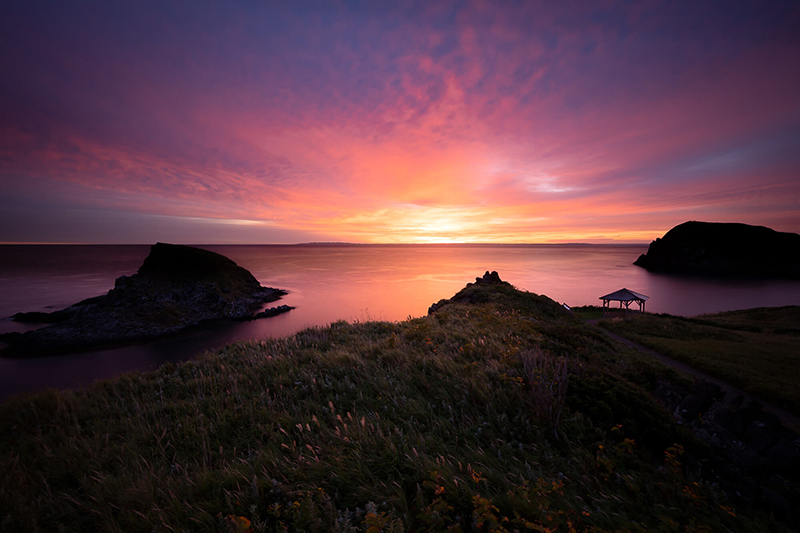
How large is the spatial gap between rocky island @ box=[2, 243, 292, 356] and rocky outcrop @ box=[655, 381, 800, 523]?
3868cm

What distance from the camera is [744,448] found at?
414cm

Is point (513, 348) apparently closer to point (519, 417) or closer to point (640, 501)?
point (519, 417)

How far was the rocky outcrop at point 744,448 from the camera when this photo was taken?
Answer: 3.28 m

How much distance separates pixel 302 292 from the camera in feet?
189

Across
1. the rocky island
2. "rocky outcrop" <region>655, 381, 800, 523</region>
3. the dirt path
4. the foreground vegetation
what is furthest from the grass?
the rocky island

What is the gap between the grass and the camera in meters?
12.2

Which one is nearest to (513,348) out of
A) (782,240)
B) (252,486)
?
(252,486)

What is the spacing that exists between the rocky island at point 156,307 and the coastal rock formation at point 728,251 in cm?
15984

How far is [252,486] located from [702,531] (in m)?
4.08

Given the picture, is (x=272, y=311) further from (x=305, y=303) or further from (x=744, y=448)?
(x=744, y=448)

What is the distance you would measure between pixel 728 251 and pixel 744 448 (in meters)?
182

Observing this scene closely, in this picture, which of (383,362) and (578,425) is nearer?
(578,425)

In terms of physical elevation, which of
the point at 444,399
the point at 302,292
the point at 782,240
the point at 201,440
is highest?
the point at 782,240

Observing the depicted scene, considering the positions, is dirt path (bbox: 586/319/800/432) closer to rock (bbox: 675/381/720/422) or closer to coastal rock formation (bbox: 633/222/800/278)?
rock (bbox: 675/381/720/422)
